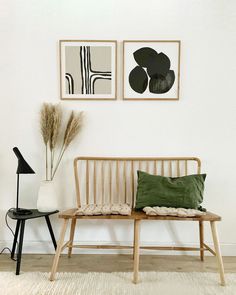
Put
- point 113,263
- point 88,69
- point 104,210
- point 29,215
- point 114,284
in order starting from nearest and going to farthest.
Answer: point 114,284 → point 104,210 → point 29,215 → point 113,263 → point 88,69

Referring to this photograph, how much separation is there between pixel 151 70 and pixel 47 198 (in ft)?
4.15

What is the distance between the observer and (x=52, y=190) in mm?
2311

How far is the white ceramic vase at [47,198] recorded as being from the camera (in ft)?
7.48

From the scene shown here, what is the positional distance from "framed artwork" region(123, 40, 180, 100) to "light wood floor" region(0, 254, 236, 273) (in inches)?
49.0

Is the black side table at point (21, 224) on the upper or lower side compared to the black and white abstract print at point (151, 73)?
lower

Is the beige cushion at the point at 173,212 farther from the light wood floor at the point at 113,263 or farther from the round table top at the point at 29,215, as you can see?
the round table top at the point at 29,215

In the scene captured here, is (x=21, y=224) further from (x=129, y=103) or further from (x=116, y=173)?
(x=129, y=103)

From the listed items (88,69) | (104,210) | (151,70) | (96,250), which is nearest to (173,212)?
(104,210)

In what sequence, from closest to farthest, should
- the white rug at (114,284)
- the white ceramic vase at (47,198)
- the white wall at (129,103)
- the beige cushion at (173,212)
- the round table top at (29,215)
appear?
1. the white rug at (114,284)
2. the beige cushion at (173,212)
3. the round table top at (29,215)
4. the white ceramic vase at (47,198)
5. the white wall at (129,103)

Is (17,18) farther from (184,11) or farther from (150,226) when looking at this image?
(150,226)

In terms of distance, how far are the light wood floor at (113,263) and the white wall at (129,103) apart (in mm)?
134

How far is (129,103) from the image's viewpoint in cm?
249

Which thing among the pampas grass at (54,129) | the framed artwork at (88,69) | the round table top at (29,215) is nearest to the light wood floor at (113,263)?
the round table top at (29,215)

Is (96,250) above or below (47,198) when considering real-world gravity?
below
